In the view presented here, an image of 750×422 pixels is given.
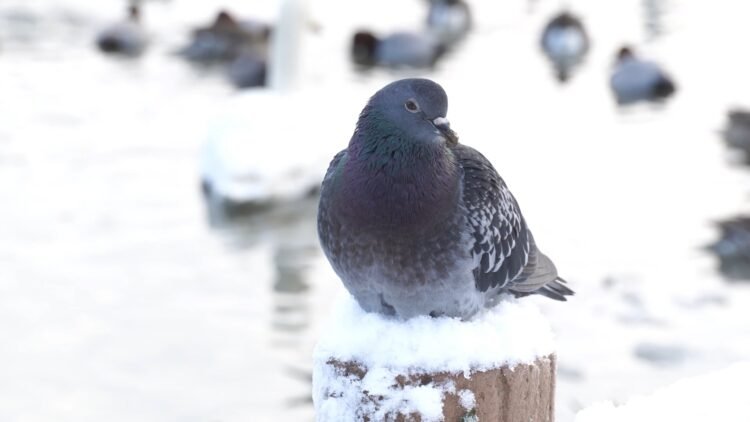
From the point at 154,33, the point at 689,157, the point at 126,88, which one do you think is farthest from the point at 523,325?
the point at 154,33

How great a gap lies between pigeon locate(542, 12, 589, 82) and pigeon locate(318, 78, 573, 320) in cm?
1620

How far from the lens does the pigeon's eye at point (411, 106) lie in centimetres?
350

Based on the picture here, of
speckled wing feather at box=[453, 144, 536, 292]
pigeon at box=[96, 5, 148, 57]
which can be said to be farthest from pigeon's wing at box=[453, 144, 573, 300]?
pigeon at box=[96, 5, 148, 57]

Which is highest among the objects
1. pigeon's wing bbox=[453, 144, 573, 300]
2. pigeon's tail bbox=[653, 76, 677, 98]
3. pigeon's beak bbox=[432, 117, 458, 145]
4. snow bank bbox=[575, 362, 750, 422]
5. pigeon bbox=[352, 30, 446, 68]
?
pigeon bbox=[352, 30, 446, 68]

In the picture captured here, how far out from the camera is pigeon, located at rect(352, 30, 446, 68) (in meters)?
A: 19.0

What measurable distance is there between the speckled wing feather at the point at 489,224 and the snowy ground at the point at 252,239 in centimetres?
406

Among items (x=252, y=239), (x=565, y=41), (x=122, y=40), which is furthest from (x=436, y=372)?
(x=565, y=41)

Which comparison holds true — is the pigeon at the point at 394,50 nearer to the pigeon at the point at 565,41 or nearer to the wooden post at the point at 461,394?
the pigeon at the point at 565,41

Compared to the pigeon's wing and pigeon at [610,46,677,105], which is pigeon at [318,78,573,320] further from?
pigeon at [610,46,677,105]

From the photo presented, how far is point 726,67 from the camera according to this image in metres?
18.5

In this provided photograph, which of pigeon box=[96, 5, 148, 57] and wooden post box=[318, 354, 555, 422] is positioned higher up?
pigeon box=[96, 5, 148, 57]

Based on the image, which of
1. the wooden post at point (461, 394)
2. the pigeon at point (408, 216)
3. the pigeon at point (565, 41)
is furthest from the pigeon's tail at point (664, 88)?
the wooden post at point (461, 394)

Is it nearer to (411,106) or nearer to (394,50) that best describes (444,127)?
(411,106)

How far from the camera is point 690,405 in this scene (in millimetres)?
3816
